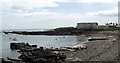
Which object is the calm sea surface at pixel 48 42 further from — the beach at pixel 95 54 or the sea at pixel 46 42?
the beach at pixel 95 54

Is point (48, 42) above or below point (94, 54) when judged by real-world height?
below

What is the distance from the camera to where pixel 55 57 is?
3806 cm

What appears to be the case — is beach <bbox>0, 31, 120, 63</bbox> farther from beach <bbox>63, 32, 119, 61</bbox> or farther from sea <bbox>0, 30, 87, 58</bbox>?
sea <bbox>0, 30, 87, 58</bbox>

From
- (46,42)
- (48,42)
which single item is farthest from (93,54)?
(46,42)

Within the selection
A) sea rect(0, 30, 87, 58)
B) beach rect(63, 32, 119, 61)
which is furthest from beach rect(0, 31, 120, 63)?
sea rect(0, 30, 87, 58)

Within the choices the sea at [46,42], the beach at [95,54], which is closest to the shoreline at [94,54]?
the beach at [95,54]

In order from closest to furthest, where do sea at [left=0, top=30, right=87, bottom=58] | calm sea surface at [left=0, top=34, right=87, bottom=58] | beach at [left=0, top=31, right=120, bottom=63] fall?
beach at [left=0, top=31, right=120, bottom=63] < sea at [left=0, top=30, right=87, bottom=58] < calm sea surface at [left=0, top=34, right=87, bottom=58]

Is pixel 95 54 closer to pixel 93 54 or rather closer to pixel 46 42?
pixel 93 54

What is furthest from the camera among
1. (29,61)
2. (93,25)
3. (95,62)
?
(93,25)

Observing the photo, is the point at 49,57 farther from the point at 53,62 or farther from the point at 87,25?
the point at 87,25

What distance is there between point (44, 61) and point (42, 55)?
5.76 meters

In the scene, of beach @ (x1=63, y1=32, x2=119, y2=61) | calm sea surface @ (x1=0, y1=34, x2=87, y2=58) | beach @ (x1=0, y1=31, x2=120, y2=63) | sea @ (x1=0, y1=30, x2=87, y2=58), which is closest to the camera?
beach @ (x1=0, y1=31, x2=120, y2=63)

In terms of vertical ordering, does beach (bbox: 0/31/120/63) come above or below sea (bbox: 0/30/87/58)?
above

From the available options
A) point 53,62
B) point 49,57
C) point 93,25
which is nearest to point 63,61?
point 53,62
